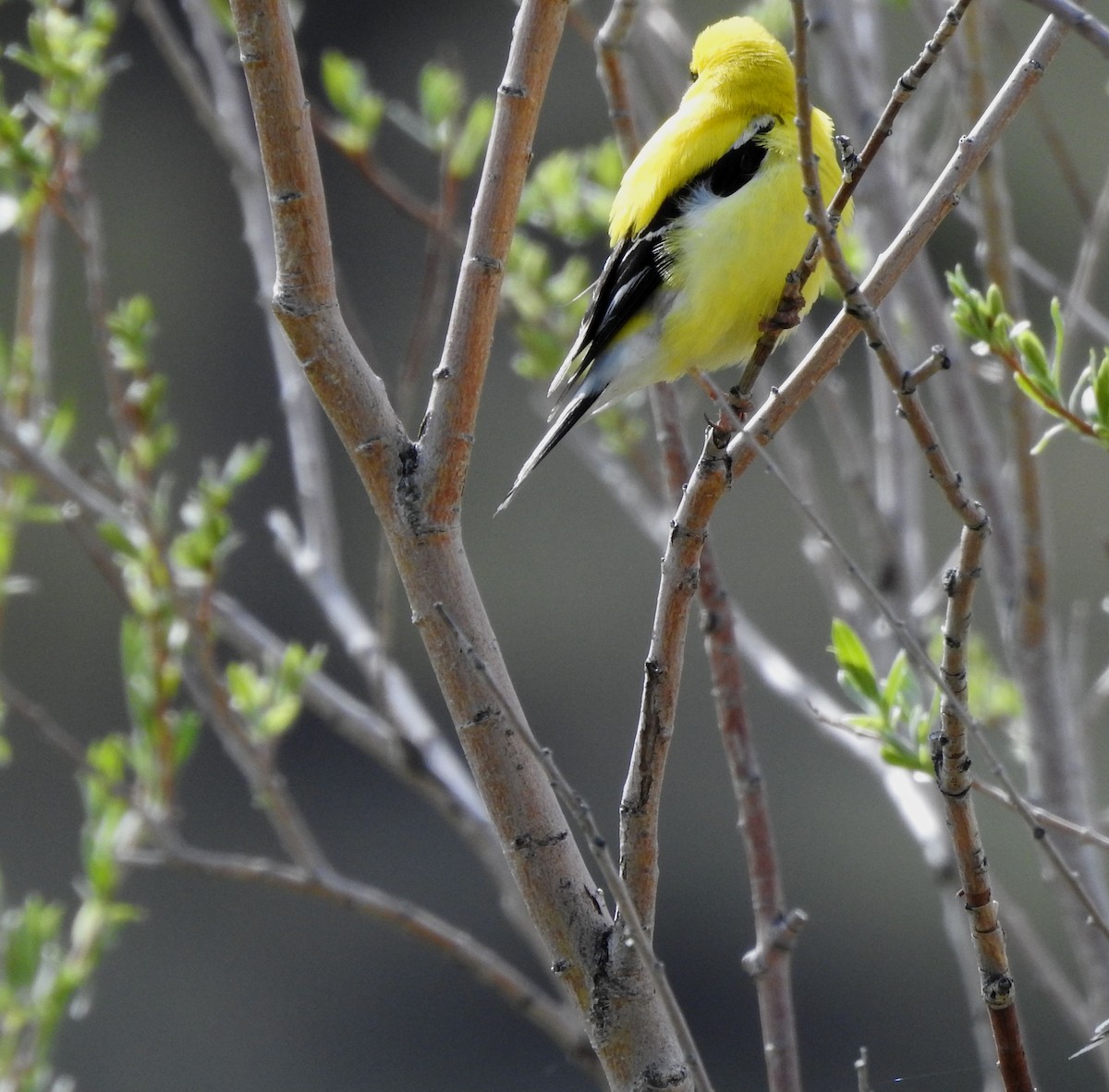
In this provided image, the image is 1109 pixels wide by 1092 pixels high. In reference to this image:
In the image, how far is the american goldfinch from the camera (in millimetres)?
2617

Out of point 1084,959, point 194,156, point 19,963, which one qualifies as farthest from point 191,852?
point 194,156

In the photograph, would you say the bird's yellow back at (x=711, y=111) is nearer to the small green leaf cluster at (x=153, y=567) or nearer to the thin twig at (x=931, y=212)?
the small green leaf cluster at (x=153, y=567)

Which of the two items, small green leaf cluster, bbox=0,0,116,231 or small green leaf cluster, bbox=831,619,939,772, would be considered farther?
small green leaf cluster, bbox=0,0,116,231

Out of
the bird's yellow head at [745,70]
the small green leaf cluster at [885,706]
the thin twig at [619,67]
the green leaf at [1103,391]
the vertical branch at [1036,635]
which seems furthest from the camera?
the bird's yellow head at [745,70]

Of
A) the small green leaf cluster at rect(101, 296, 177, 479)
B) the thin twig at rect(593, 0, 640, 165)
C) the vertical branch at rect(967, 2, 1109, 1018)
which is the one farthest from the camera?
the small green leaf cluster at rect(101, 296, 177, 479)

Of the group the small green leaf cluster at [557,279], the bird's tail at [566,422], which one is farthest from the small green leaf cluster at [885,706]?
the small green leaf cluster at [557,279]

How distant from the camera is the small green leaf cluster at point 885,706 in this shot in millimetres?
1716

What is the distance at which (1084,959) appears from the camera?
2.30 m

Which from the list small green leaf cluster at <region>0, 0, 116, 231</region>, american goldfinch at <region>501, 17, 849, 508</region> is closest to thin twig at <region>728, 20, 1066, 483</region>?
american goldfinch at <region>501, 17, 849, 508</region>

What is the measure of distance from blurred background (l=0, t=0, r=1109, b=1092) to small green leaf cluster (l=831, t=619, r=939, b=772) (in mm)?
3147

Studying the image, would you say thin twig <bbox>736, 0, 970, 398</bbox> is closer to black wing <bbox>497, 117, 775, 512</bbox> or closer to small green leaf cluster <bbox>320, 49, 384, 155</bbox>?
black wing <bbox>497, 117, 775, 512</bbox>

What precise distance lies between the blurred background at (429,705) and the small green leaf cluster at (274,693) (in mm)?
2517

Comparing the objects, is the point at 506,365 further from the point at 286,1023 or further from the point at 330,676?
the point at 286,1023

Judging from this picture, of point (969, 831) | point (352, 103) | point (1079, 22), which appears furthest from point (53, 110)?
point (969, 831)
